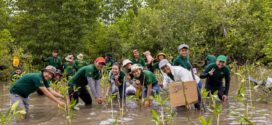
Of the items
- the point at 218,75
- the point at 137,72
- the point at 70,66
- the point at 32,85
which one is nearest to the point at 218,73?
the point at 218,75

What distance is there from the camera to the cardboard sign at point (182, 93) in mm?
7492

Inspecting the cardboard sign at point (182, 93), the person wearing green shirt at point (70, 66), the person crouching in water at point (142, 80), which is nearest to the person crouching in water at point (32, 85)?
the person crouching in water at point (142, 80)

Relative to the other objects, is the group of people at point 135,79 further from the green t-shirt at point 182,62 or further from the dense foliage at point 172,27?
the dense foliage at point 172,27

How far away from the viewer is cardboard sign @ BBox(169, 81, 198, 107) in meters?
7.49

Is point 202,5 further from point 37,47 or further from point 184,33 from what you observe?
point 37,47

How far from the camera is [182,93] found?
768 centimetres

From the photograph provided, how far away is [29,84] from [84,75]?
1.83 m

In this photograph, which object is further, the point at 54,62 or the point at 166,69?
the point at 54,62

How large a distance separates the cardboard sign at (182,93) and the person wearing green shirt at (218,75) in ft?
6.34

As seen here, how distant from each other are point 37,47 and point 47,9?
2.64 metres

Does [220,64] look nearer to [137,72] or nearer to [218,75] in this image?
[218,75]

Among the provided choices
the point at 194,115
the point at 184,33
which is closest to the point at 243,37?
the point at 184,33

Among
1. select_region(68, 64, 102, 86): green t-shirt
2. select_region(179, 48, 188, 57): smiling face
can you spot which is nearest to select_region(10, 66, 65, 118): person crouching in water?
select_region(68, 64, 102, 86): green t-shirt

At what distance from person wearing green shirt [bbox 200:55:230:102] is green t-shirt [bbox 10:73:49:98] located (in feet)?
12.6
